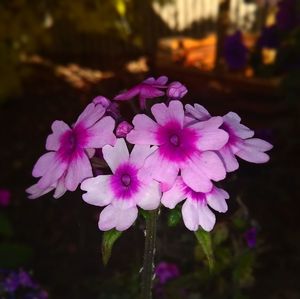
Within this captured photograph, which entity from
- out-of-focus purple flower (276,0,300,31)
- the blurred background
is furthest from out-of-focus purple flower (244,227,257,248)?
out-of-focus purple flower (276,0,300,31)

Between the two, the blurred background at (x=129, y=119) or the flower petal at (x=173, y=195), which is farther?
the blurred background at (x=129, y=119)

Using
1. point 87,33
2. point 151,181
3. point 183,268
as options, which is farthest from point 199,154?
point 87,33

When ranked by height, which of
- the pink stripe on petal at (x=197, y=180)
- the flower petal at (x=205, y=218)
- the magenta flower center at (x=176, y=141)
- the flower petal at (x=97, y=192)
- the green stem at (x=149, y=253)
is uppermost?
the magenta flower center at (x=176, y=141)

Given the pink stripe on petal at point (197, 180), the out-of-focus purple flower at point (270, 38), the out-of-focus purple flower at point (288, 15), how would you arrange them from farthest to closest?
the out-of-focus purple flower at point (270, 38) < the out-of-focus purple flower at point (288, 15) < the pink stripe on petal at point (197, 180)

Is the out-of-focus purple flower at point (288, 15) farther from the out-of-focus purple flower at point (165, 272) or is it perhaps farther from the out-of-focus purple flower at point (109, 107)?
the out-of-focus purple flower at point (109, 107)

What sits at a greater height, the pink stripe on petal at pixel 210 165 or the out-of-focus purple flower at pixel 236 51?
the pink stripe on petal at pixel 210 165

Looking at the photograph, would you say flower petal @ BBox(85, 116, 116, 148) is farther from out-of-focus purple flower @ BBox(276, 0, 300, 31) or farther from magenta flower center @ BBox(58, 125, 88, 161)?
out-of-focus purple flower @ BBox(276, 0, 300, 31)

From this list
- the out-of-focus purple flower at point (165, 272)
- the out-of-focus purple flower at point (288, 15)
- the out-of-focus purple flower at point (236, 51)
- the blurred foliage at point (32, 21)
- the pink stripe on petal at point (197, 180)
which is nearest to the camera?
the pink stripe on petal at point (197, 180)

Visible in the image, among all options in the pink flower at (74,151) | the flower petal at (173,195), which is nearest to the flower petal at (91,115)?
the pink flower at (74,151)
